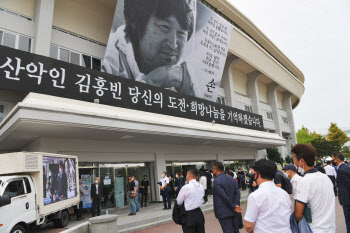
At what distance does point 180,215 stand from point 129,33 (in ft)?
41.3

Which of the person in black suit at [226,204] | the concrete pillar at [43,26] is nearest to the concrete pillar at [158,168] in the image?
the concrete pillar at [43,26]

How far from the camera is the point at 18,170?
6973 millimetres

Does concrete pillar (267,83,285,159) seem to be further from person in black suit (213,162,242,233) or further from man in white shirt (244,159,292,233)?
man in white shirt (244,159,292,233)

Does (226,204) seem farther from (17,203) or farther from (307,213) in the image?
(17,203)

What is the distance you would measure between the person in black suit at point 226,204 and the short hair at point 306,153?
6.14ft

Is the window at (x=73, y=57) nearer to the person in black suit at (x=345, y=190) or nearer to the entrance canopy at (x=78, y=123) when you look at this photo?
the entrance canopy at (x=78, y=123)

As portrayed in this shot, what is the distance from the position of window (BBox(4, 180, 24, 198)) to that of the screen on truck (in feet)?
2.89

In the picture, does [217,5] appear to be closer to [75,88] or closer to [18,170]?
[75,88]

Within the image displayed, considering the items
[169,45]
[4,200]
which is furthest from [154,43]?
[4,200]

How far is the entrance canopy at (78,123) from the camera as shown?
8375 millimetres

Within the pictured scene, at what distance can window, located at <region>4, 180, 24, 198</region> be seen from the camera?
21.7ft

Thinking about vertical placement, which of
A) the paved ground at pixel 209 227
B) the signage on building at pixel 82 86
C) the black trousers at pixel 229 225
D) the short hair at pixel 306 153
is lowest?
the paved ground at pixel 209 227

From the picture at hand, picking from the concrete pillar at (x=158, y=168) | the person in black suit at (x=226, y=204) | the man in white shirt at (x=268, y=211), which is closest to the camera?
the man in white shirt at (x=268, y=211)

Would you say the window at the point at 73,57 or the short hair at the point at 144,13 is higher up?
the short hair at the point at 144,13
